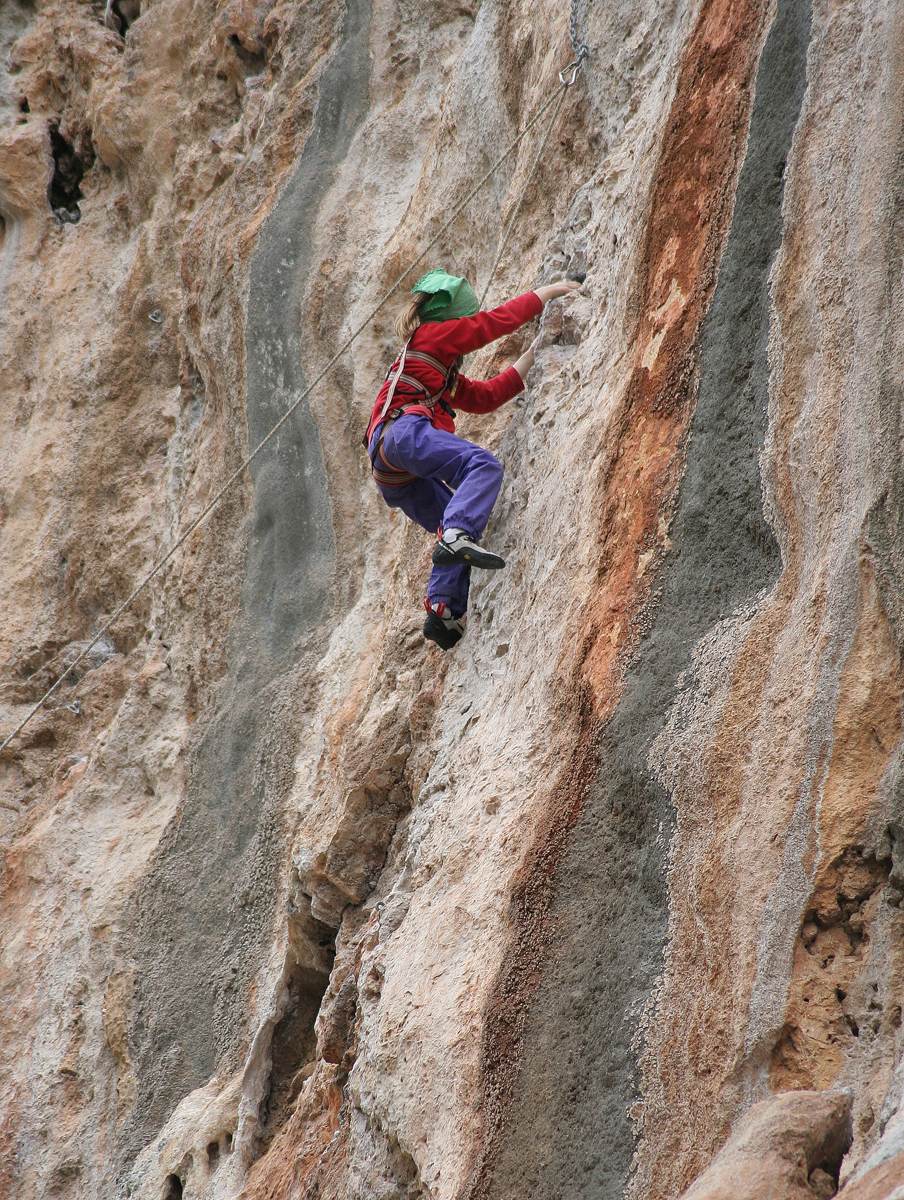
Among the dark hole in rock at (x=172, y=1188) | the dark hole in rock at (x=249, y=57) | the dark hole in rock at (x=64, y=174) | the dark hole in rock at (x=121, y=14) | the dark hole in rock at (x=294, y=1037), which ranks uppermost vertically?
the dark hole in rock at (x=121, y=14)

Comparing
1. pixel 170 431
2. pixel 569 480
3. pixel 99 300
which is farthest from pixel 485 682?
pixel 99 300

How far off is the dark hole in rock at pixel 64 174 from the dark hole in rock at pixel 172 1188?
813 cm

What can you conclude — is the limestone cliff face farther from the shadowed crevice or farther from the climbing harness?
the climbing harness

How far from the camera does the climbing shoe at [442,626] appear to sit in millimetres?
4406

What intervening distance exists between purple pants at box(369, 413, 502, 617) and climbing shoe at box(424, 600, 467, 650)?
0.03 meters

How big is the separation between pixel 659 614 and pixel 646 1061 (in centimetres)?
127

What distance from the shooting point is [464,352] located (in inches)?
182

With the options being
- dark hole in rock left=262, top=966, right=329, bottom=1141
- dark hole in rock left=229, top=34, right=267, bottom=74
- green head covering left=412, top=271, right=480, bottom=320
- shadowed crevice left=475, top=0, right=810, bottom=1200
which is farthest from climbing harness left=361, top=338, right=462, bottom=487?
dark hole in rock left=229, top=34, right=267, bottom=74

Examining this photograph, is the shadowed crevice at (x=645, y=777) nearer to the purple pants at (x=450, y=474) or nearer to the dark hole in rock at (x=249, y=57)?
the purple pants at (x=450, y=474)

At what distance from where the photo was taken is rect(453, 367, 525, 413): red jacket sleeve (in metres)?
4.70

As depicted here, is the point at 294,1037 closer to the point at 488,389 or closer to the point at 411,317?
the point at 488,389

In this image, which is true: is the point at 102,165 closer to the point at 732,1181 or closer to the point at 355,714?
the point at 355,714

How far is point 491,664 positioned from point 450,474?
798 mm

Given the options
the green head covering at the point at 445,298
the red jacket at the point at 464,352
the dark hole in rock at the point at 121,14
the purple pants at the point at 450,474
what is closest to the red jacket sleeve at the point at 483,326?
the red jacket at the point at 464,352
